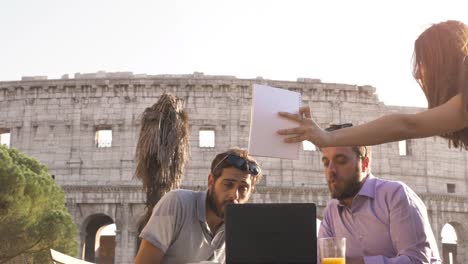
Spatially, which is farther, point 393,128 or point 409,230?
point 409,230

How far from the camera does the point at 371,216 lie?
4090mm

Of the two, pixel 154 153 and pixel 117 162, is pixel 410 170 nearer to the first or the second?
pixel 117 162

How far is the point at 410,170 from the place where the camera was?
34.3 meters

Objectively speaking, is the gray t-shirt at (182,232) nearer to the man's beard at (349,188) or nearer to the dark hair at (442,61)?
the man's beard at (349,188)

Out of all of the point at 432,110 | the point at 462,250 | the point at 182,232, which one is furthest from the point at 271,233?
the point at 462,250

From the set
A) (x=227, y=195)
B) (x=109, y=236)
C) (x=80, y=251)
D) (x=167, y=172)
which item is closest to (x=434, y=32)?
(x=227, y=195)

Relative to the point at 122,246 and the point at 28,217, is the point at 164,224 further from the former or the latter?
the point at 122,246

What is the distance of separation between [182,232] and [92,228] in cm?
3107

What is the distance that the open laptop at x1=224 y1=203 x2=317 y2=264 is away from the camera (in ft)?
9.21

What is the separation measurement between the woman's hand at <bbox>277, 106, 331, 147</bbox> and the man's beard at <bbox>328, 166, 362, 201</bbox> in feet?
3.38

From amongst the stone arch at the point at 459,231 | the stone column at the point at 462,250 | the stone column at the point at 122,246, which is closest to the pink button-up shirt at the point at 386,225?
the stone column at the point at 122,246

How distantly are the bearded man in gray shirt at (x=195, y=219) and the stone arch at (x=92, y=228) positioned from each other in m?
28.5

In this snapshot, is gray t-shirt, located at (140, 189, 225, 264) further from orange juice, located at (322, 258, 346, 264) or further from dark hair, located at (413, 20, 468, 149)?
dark hair, located at (413, 20, 468, 149)

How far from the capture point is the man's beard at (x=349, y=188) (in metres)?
4.28
